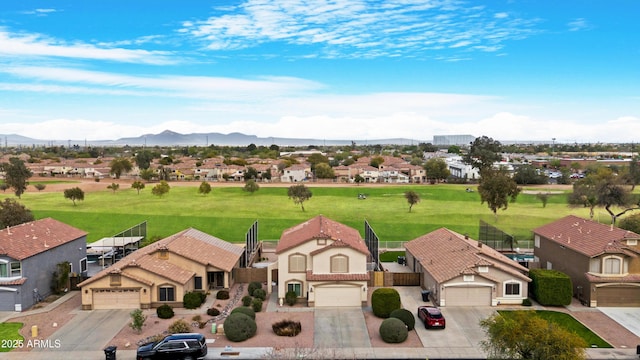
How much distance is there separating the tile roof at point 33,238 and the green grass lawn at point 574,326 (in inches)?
1236

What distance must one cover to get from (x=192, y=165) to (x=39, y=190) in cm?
4961

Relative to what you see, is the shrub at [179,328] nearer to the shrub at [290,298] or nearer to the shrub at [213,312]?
the shrub at [213,312]

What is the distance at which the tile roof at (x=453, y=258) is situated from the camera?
3347 cm

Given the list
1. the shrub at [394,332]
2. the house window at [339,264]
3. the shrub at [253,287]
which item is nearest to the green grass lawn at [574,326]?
the shrub at [394,332]

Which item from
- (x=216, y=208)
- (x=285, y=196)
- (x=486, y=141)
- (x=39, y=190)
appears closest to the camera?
(x=216, y=208)

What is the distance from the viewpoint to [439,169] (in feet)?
406

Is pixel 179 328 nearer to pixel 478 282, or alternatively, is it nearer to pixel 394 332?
pixel 394 332

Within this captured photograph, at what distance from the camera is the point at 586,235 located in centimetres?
3681

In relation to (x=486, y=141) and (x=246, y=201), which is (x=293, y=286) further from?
(x=486, y=141)

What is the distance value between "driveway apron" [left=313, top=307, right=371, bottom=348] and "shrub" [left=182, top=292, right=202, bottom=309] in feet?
26.2

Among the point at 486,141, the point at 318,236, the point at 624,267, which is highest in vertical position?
the point at 486,141

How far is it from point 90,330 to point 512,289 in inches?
1072

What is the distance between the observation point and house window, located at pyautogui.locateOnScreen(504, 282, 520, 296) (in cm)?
3372

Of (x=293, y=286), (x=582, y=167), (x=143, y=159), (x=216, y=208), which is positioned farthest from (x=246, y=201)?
(x=582, y=167)
